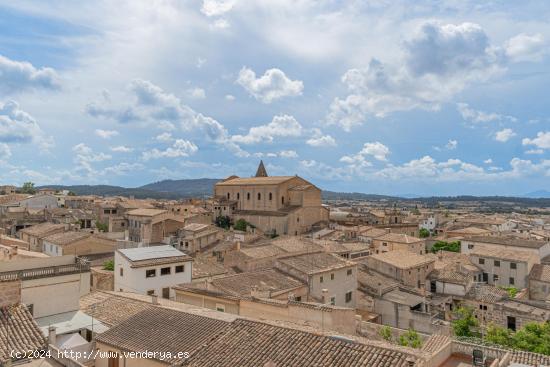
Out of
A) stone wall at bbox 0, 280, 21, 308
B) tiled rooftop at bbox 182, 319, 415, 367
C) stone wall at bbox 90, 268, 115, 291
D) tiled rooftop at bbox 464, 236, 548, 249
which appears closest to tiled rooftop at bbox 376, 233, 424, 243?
tiled rooftop at bbox 464, 236, 548, 249

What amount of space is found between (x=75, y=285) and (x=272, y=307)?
26.7 ft

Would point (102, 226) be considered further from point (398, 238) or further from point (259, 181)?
point (398, 238)

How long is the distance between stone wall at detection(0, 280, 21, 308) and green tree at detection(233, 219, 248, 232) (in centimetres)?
5795

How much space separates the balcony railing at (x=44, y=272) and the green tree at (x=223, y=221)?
58052 millimetres

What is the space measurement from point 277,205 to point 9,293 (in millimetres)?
61462

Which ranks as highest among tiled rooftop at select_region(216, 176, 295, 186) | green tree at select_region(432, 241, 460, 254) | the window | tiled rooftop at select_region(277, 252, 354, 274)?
tiled rooftop at select_region(216, 176, 295, 186)

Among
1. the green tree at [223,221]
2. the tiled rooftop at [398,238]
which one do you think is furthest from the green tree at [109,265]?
the green tree at [223,221]

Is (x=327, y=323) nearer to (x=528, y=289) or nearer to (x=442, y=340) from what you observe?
(x=442, y=340)

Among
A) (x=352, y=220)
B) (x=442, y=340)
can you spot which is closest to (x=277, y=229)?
(x=352, y=220)

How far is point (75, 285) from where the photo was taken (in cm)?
1780

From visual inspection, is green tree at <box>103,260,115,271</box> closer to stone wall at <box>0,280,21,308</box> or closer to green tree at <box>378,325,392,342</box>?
stone wall at <box>0,280,21,308</box>

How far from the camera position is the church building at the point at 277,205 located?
7088cm

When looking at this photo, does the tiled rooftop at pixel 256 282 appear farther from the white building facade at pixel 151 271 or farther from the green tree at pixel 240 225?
the green tree at pixel 240 225

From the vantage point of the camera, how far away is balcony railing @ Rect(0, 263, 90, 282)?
15.9 metres
